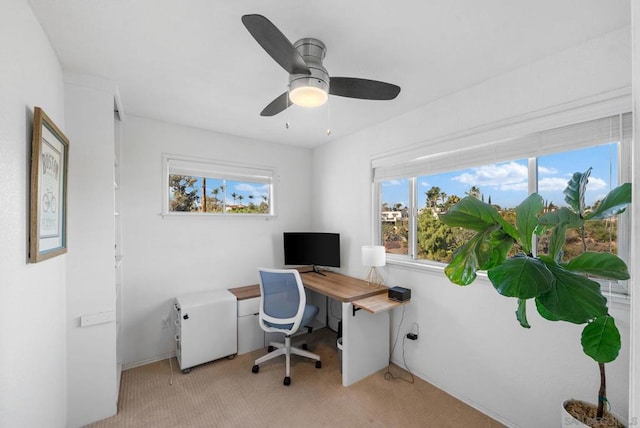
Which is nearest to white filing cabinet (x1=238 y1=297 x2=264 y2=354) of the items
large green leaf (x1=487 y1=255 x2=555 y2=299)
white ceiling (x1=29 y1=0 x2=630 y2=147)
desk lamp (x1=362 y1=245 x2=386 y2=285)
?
desk lamp (x1=362 y1=245 x2=386 y2=285)

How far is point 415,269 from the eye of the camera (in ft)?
8.18

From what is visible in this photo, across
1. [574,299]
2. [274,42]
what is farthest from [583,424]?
[274,42]

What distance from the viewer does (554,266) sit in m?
1.09

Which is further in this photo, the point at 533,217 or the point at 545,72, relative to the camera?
the point at 545,72

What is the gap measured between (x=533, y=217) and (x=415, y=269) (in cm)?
132

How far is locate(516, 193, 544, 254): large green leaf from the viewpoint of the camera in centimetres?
128

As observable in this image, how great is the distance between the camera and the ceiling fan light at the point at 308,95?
4.92 feet

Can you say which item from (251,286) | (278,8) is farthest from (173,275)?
(278,8)

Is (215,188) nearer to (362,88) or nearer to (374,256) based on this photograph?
(374,256)

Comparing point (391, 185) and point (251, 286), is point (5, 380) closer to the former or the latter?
point (251, 286)

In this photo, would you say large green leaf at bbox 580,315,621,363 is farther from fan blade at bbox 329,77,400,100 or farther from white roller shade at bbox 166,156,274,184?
white roller shade at bbox 166,156,274,184

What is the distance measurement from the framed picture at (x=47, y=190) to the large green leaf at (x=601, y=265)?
7.79 ft

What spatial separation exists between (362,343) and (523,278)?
1761 millimetres

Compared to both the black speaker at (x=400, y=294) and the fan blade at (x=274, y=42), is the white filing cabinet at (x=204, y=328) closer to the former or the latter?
the black speaker at (x=400, y=294)
